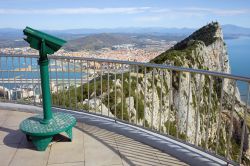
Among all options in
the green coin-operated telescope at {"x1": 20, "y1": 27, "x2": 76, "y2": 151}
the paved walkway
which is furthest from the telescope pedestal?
the paved walkway

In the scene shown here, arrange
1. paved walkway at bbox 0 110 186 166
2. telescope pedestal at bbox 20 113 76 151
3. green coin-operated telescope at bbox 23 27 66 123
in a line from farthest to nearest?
telescope pedestal at bbox 20 113 76 151, green coin-operated telescope at bbox 23 27 66 123, paved walkway at bbox 0 110 186 166

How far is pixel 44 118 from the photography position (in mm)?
4082

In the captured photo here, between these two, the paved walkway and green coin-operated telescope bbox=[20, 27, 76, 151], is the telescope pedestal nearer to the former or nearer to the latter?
green coin-operated telescope bbox=[20, 27, 76, 151]

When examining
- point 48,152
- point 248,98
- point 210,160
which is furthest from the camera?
point 48,152

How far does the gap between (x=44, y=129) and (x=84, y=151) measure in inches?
23.5

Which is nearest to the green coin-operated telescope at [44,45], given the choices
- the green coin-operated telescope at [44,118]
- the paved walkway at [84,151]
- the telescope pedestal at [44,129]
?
the green coin-operated telescope at [44,118]

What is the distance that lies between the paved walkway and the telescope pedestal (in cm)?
12

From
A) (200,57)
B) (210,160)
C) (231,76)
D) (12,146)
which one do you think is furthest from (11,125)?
(200,57)

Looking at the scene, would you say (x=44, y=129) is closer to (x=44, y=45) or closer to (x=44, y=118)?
(x=44, y=118)

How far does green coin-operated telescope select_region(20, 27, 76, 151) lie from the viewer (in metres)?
3.71

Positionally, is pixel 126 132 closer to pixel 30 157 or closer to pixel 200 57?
pixel 30 157

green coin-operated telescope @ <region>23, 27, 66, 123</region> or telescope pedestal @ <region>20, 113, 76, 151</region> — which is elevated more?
green coin-operated telescope @ <region>23, 27, 66, 123</region>

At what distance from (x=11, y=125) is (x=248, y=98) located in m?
3.64

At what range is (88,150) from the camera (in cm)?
388
